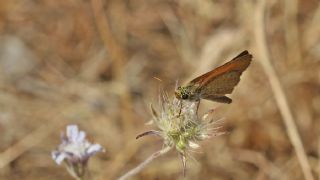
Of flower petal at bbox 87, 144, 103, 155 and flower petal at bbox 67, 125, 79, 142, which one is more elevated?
flower petal at bbox 67, 125, 79, 142

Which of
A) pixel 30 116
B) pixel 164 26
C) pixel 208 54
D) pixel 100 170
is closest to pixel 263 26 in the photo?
pixel 208 54

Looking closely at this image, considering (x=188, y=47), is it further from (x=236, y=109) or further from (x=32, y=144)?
(x=32, y=144)

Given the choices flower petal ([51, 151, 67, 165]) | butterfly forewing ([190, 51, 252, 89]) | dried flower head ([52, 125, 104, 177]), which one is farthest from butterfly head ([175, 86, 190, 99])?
flower petal ([51, 151, 67, 165])

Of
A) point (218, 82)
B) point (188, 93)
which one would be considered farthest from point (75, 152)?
point (218, 82)

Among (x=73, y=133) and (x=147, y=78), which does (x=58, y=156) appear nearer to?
(x=73, y=133)

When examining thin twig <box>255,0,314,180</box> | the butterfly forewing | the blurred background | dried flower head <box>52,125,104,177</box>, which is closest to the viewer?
the butterfly forewing

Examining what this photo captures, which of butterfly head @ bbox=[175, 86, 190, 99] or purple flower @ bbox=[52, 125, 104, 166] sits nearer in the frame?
butterfly head @ bbox=[175, 86, 190, 99]

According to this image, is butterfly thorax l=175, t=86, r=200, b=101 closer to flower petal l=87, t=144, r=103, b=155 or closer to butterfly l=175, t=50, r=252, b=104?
butterfly l=175, t=50, r=252, b=104
